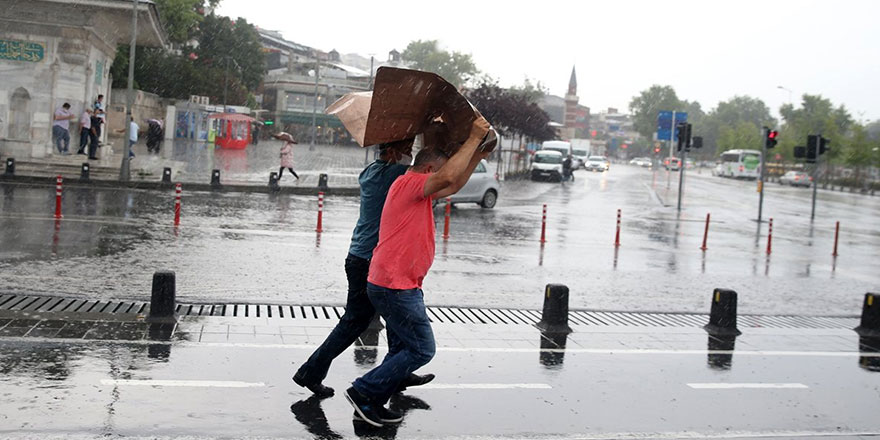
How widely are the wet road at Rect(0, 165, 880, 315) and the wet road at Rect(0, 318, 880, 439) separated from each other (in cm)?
264

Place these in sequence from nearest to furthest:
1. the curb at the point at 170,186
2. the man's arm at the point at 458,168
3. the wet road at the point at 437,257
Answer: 1. the man's arm at the point at 458,168
2. the wet road at the point at 437,257
3. the curb at the point at 170,186

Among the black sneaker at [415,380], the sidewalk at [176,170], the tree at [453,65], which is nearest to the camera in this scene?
the black sneaker at [415,380]

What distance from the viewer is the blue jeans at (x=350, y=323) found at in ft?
19.4

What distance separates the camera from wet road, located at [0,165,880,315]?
10.9 meters

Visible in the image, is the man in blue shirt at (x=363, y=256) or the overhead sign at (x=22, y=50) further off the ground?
the overhead sign at (x=22, y=50)

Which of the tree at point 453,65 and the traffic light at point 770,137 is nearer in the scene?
the traffic light at point 770,137

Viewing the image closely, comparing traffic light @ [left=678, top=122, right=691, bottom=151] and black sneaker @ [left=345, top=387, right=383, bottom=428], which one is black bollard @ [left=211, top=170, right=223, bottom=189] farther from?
black sneaker @ [left=345, top=387, right=383, bottom=428]

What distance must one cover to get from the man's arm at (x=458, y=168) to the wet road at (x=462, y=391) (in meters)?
1.54

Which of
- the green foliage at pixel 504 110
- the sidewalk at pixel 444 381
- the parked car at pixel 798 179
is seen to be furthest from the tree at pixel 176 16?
the sidewalk at pixel 444 381

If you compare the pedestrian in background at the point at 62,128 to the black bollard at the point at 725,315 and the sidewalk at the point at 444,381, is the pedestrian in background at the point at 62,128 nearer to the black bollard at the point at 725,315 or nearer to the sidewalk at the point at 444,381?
the sidewalk at the point at 444,381

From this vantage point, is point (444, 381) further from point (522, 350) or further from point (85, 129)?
point (85, 129)

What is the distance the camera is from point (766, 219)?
30.9 meters

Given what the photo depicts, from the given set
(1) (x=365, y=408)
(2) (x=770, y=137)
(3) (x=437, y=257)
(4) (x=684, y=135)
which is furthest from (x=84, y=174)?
(2) (x=770, y=137)

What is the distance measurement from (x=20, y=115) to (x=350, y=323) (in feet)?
85.9
